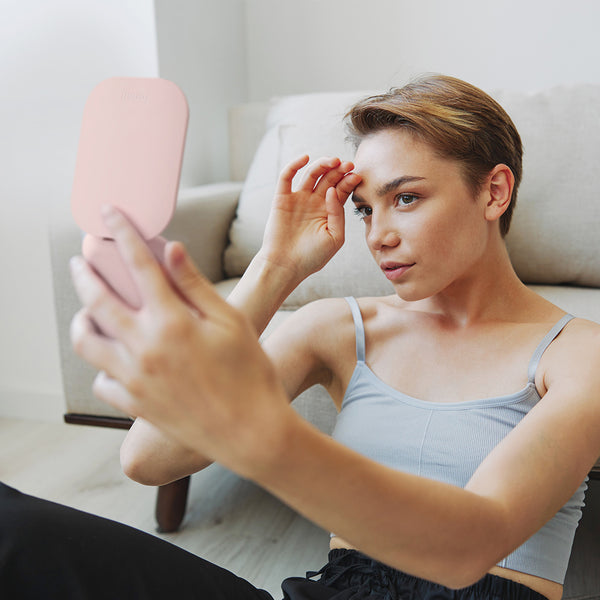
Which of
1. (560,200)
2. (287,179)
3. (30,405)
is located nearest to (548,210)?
(560,200)

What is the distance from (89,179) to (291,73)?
199 centimetres

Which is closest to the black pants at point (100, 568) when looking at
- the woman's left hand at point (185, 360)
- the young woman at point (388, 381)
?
the young woman at point (388, 381)

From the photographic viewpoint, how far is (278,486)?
41 cm

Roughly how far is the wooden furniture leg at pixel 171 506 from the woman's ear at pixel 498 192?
91cm

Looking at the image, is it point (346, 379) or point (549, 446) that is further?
point (346, 379)

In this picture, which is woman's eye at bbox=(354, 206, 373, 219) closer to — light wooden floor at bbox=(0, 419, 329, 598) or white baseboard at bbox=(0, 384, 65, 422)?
light wooden floor at bbox=(0, 419, 329, 598)

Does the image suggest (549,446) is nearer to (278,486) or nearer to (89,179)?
(278,486)

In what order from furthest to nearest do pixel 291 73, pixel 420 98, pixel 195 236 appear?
1. pixel 291 73
2. pixel 195 236
3. pixel 420 98

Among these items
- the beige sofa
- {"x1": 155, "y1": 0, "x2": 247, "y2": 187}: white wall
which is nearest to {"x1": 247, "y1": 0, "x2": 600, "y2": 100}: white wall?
{"x1": 155, "y1": 0, "x2": 247, "y2": 187}: white wall

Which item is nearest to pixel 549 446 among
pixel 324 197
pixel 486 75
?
pixel 324 197

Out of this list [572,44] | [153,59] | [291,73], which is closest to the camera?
[153,59]

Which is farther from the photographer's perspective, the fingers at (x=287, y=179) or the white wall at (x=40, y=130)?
the white wall at (x=40, y=130)

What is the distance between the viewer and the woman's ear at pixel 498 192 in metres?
0.89

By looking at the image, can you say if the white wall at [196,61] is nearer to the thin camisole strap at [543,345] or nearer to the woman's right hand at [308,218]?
the woman's right hand at [308,218]
